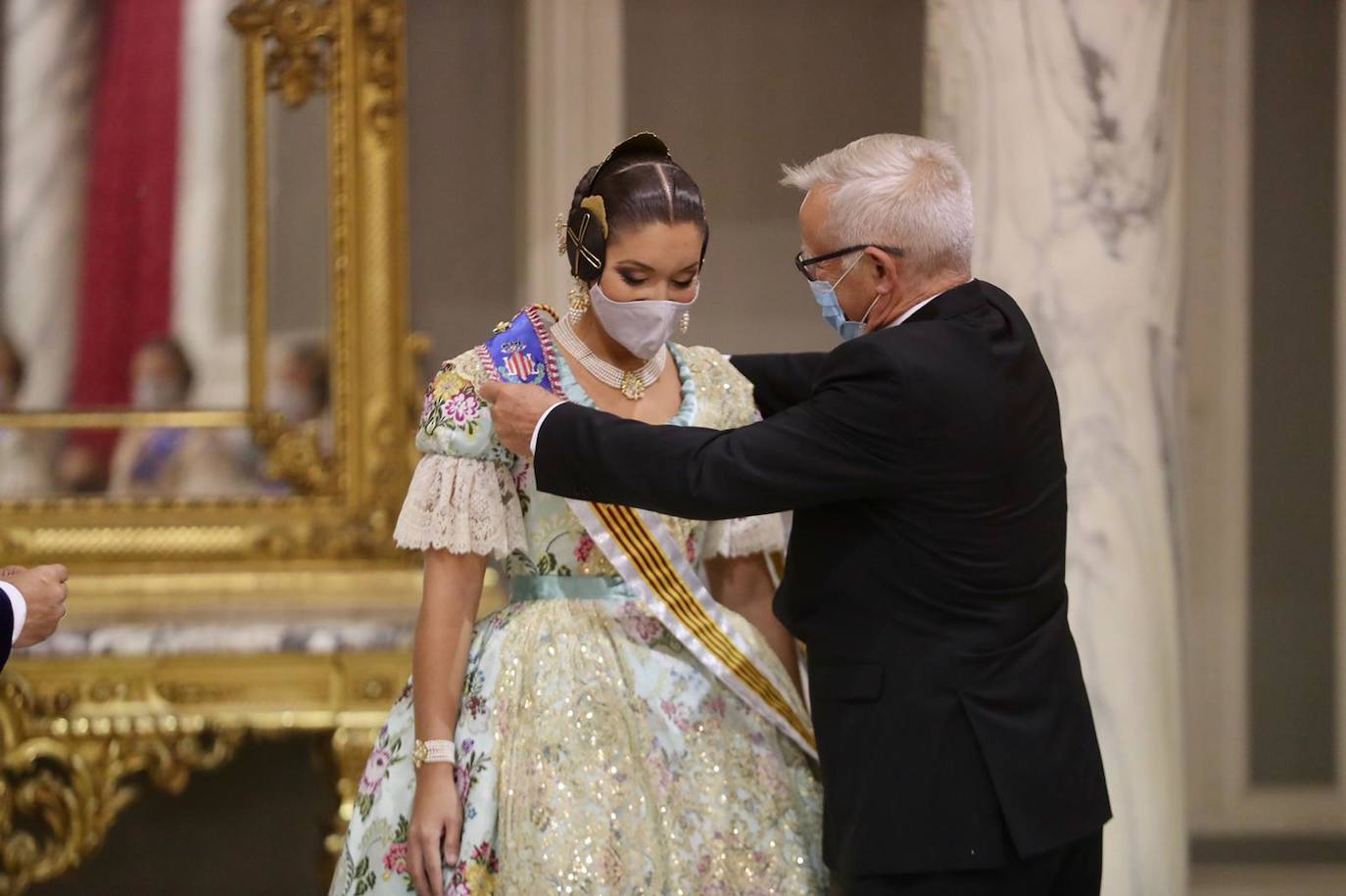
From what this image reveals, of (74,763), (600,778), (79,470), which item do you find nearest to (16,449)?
(79,470)

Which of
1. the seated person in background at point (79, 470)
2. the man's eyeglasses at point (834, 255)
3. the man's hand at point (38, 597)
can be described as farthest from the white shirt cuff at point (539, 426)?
the seated person in background at point (79, 470)

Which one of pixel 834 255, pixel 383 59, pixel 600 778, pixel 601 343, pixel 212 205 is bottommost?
pixel 600 778

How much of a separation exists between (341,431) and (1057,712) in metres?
2.11

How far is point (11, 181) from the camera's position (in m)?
3.59

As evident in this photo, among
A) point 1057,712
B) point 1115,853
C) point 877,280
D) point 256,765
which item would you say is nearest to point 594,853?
point 1057,712

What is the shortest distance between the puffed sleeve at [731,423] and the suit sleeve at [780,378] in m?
0.10

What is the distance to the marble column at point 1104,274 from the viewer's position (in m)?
2.80

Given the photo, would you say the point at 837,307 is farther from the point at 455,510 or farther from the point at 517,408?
the point at 455,510

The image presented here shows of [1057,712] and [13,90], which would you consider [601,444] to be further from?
[13,90]

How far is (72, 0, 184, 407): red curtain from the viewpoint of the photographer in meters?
3.60

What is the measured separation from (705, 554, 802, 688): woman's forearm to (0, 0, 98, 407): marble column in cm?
194

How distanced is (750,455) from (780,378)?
0.48m

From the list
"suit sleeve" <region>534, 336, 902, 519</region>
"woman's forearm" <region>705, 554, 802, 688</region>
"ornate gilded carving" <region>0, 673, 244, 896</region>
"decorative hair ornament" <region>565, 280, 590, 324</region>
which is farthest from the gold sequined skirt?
"ornate gilded carving" <region>0, 673, 244, 896</region>

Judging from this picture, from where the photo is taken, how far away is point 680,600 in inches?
82.0
